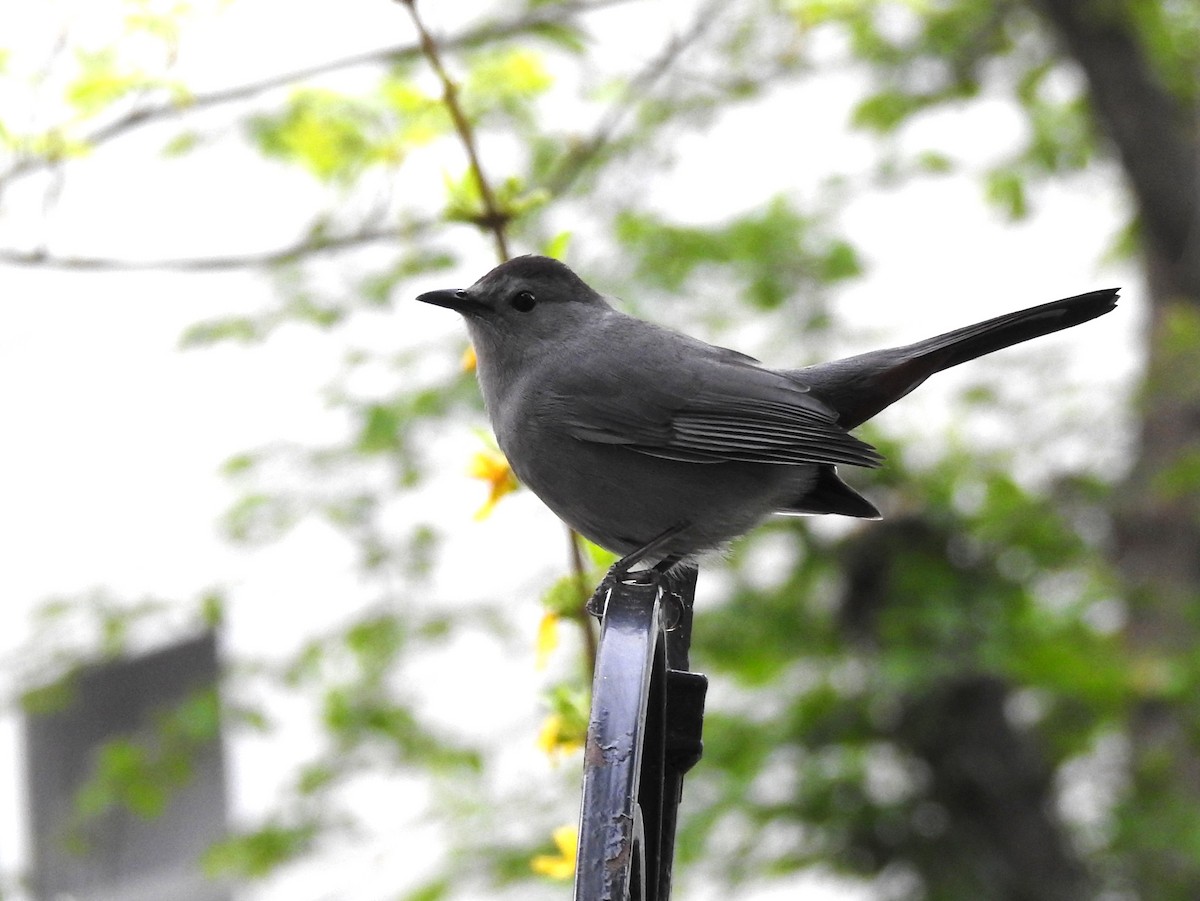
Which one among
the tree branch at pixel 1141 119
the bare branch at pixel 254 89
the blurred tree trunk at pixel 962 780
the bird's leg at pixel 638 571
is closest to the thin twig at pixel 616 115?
the bare branch at pixel 254 89

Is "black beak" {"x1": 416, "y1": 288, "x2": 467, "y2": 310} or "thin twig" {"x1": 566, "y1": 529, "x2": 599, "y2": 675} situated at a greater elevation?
"black beak" {"x1": 416, "y1": 288, "x2": 467, "y2": 310}

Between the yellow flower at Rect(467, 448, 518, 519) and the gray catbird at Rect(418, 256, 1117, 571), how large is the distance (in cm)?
21

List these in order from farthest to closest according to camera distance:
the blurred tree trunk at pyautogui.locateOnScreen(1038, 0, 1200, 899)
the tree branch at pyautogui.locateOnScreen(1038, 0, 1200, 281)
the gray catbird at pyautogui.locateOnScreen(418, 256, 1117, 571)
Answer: the tree branch at pyautogui.locateOnScreen(1038, 0, 1200, 281) → the blurred tree trunk at pyautogui.locateOnScreen(1038, 0, 1200, 899) → the gray catbird at pyautogui.locateOnScreen(418, 256, 1117, 571)

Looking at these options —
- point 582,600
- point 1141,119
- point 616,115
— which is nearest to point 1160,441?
point 1141,119

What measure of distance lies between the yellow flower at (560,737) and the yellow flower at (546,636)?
3.7 inches

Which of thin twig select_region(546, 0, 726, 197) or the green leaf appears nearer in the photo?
thin twig select_region(546, 0, 726, 197)

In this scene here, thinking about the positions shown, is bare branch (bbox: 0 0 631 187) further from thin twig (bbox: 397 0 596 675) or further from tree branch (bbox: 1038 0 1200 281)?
tree branch (bbox: 1038 0 1200 281)

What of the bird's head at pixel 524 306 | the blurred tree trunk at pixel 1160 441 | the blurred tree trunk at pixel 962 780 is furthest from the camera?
the blurred tree trunk at pixel 962 780

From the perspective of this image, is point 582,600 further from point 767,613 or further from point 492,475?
point 767,613

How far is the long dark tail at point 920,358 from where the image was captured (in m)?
2.25

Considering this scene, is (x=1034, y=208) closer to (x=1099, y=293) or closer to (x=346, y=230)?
(x=346, y=230)

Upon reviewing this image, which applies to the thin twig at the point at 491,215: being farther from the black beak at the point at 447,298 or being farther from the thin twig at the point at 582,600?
the black beak at the point at 447,298

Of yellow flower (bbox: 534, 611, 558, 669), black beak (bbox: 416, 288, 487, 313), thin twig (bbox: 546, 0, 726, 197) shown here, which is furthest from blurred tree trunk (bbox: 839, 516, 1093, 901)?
yellow flower (bbox: 534, 611, 558, 669)

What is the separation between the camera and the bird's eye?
8.91ft
